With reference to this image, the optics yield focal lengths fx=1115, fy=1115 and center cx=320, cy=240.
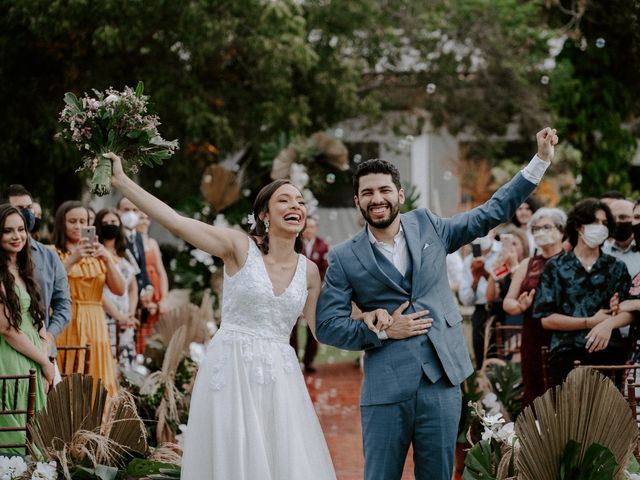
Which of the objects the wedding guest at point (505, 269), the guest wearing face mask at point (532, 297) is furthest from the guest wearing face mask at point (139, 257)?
the guest wearing face mask at point (532, 297)

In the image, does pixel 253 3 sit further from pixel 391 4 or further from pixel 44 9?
pixel 391 4

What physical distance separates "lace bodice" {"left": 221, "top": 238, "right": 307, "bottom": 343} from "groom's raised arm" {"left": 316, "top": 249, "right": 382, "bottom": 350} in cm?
18

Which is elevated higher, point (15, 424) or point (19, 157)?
point (19, 157)

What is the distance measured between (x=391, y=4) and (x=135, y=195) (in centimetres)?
1809

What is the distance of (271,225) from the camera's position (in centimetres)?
534

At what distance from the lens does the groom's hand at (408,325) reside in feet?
15.8

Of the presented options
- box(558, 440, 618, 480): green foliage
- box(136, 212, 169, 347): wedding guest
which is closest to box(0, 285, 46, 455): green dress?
box(558, 440, 618, 480): green foliage

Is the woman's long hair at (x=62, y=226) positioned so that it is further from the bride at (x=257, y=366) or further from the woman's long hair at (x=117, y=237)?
the bride at (x=257, y=366)

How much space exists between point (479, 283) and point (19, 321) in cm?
492

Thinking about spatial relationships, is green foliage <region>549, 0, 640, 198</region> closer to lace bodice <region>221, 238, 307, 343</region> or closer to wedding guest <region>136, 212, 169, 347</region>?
wedding guest <region>136, 212, 169, 347</region>

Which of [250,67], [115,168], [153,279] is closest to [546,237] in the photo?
[115,168]

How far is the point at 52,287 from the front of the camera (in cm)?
716

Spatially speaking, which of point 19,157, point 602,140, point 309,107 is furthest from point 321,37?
point 602,140

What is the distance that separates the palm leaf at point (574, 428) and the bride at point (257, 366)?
41.5 inches
